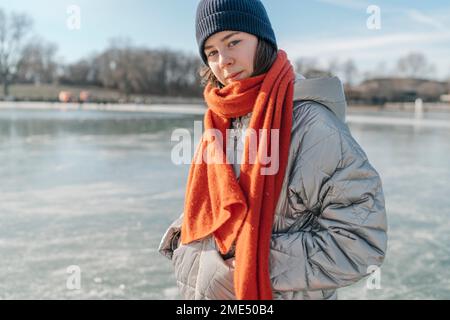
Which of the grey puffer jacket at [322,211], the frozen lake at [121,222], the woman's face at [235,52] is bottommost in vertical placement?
the frozen lake at [121,222]

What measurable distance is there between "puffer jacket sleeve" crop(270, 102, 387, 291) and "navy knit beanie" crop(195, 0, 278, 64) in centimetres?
32

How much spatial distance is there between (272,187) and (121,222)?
13.0 feet

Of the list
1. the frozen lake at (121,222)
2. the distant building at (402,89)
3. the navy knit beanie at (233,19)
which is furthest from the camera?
the distant building at (402,89)

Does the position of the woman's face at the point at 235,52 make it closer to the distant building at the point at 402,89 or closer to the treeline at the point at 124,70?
the distant building at the point at 402,89

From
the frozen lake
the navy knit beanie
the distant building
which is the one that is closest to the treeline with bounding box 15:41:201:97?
the distant building

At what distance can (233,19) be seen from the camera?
137 cm

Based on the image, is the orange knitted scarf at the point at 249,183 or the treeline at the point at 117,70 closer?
the orange knitted scarf at the point at 249,183

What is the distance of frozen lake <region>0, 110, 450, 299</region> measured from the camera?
11.4ft

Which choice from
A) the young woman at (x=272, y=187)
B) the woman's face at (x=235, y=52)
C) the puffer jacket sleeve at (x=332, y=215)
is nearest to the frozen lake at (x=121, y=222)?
the young woman at (x=272, y=187)

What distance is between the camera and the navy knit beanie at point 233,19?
4.49 ft
